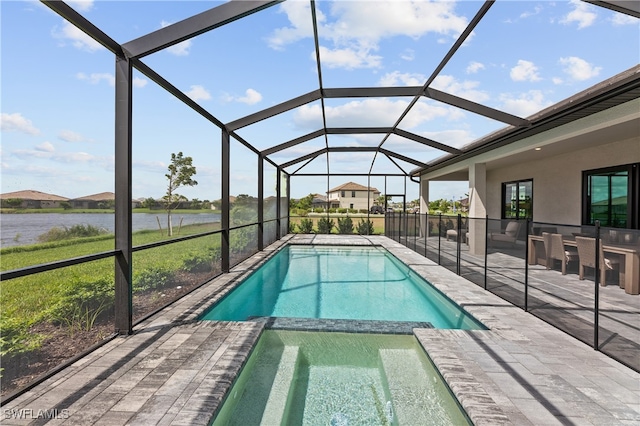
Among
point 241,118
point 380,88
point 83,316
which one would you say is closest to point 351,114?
point 380,88

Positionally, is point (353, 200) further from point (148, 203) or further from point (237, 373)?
point (237, 373)

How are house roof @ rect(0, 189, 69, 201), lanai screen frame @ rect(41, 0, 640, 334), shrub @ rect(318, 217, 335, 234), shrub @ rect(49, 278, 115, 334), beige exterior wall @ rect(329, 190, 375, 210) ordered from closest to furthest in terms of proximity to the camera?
lanai screen frame @ rect(41, 0, 640, 334) → shrub @ rect(49, 278, 115, 334) → house roof @ rect(0, 189, 69, 201) → shrub @ rect(318, 217, 335, 234) → beige exterior wall @ rect(329, 190, 375, 210)

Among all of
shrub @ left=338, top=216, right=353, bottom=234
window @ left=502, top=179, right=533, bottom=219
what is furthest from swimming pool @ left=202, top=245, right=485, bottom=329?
shrub @ left=338, top=216, right=353, bottom=234

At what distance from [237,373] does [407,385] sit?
142 cm

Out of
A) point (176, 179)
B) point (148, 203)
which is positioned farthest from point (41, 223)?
point (176, 179)

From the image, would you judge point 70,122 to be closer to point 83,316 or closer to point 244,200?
point 244,200

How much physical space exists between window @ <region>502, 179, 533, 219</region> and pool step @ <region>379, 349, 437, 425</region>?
790 cm

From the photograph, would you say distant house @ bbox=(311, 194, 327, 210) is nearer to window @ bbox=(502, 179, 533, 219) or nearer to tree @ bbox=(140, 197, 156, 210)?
tree @ bbox=(140, 197, 156, 210)

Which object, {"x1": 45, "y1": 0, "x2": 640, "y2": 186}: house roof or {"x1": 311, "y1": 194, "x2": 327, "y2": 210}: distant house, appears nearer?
{"x1": 45, "y1": 0, "x2": 640, "y2": 186}: house roof

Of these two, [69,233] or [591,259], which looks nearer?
[591,259]

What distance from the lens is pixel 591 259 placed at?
3721mm

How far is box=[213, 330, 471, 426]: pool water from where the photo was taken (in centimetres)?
250

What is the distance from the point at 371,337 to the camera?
3.64 meters

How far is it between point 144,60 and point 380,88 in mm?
3985
